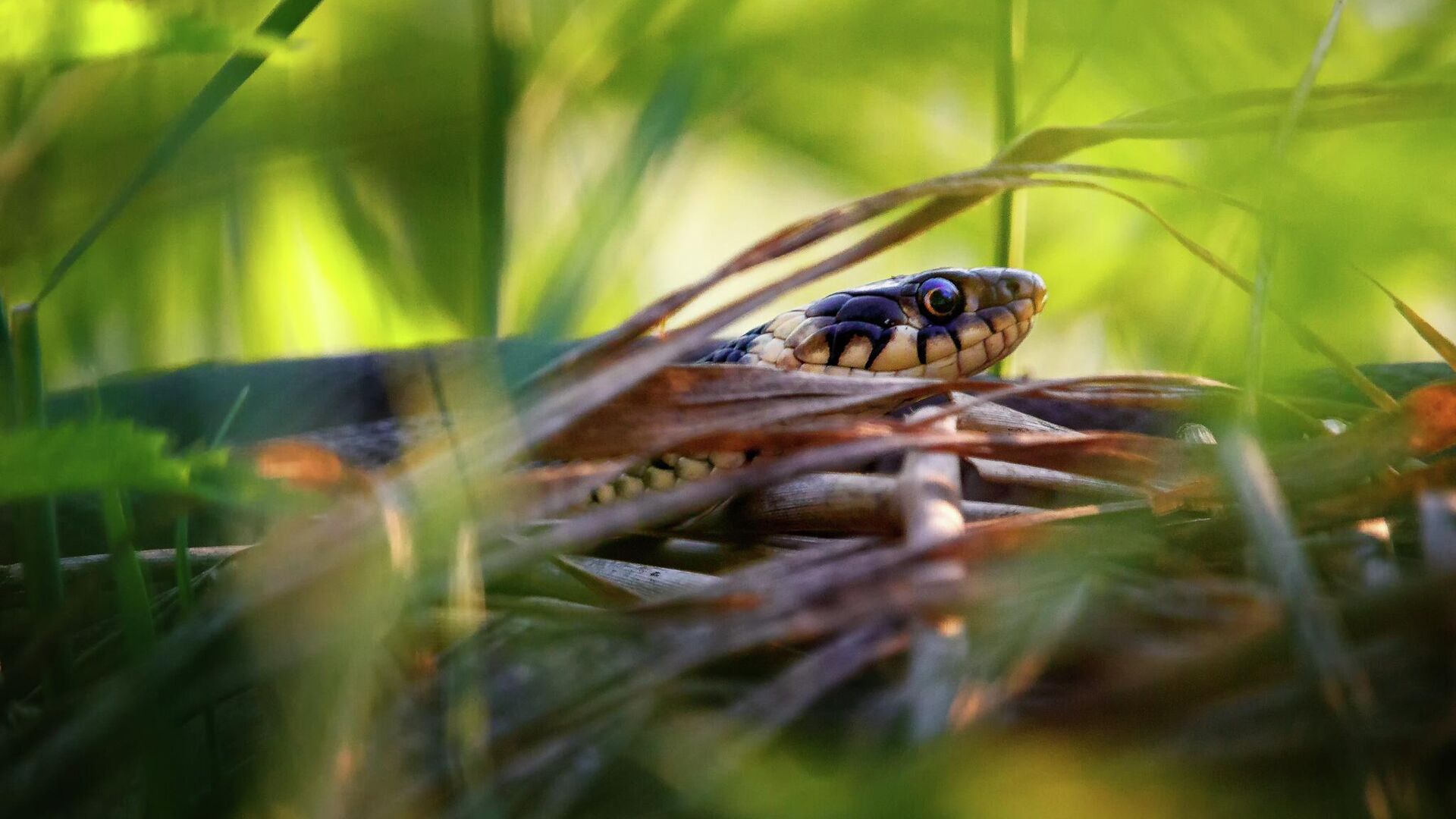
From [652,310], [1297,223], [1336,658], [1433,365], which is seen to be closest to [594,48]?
[652,310]

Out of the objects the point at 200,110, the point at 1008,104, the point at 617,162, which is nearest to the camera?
the point at 200,110

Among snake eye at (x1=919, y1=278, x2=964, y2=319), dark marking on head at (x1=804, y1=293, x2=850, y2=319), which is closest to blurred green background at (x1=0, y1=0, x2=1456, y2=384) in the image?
snake eye at (x1=919, y1=278, x2=964, y2=319)

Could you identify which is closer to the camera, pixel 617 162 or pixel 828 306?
pixel 617 162

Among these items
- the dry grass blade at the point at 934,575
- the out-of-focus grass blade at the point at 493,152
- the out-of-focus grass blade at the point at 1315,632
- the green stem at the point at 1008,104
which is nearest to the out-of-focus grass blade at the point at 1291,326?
the out-of-focus grass blade at the point at 1315,632

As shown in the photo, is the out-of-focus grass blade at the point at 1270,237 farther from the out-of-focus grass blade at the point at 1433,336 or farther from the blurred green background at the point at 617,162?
the out-of-focus grass blade at the point at 1433,336

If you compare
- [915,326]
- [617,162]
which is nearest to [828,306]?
[915,326]

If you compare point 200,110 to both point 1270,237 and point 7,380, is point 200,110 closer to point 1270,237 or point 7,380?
point 7,380

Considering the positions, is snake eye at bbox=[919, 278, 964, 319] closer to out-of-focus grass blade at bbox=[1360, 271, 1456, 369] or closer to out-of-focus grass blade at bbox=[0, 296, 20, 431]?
out-of-focus grass blade at bbox=[1360, 271, 1456, 369]
